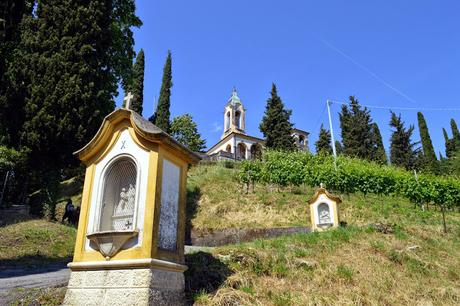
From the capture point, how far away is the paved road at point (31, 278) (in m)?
6.32

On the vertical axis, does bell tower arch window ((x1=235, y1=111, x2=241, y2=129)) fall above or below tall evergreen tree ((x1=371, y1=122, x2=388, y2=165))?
above

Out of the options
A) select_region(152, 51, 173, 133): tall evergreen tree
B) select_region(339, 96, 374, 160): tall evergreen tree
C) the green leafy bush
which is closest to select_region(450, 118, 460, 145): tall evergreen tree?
select_region(339, 96, 374, 160): tall evergreen tree

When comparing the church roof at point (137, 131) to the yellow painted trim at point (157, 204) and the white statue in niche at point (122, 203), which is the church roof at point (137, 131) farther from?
the white statue in niche at point (122, 203)

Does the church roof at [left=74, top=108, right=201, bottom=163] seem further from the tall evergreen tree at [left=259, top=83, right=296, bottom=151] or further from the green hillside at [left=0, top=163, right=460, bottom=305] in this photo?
the tall evergreen tree at [left=259, top=83, right=296, bottom=151]

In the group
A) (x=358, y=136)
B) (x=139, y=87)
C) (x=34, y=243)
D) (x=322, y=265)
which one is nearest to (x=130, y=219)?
(x=322, y=265)

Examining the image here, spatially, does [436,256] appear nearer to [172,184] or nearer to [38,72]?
[172,184]

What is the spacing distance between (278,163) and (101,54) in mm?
12252

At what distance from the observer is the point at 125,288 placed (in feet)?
17.0

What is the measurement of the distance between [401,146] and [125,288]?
3982cm

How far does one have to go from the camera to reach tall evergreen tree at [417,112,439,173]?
131ft

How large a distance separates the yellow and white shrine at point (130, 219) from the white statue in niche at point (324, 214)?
840cm

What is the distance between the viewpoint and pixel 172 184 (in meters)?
6.25

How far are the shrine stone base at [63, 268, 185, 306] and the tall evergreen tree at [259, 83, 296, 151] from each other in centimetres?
2950

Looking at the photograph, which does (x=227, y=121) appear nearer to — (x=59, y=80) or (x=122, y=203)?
(x=59, y=80)
